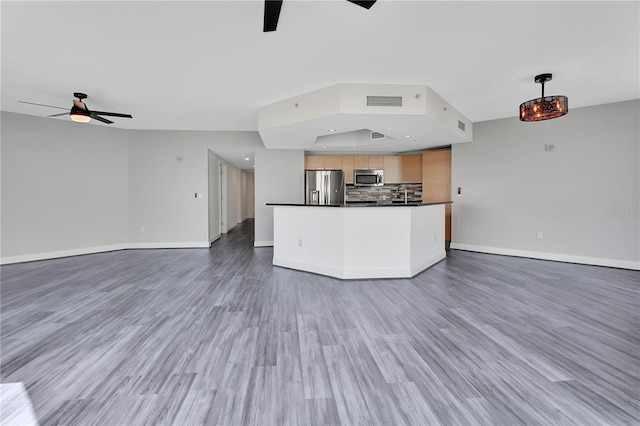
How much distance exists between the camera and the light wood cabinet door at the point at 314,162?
7148mm

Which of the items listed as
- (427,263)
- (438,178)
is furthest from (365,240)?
(438,178)

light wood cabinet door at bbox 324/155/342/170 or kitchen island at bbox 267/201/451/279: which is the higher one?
light wood cabinet door at bbox 324/155/342/170

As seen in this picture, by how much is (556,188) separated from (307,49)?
16.9 feet

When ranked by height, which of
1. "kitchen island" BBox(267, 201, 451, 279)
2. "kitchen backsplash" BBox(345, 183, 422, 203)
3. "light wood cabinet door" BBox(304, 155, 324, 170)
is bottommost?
"kitchen island" BBox(267, 201, 451, 279)

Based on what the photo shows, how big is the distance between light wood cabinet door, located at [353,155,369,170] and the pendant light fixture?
13.2 ft

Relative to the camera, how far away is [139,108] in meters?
4.68

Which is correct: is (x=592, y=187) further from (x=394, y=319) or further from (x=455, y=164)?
(x=394, y=319)

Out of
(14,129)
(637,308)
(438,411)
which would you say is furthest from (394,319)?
(14,129)

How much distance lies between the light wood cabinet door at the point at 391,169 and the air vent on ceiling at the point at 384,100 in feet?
12.2

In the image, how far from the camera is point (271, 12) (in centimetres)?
187

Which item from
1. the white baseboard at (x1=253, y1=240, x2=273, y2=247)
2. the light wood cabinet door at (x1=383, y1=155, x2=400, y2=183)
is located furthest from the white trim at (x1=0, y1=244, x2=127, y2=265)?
the light wood cabinet door at (x1=383, y1=155, x2=400, y2=183)

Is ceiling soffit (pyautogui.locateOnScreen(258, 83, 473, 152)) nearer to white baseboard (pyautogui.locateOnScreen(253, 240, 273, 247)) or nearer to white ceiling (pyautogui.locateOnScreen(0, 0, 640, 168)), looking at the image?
white ceiling (pyautogui.locateOnScreen(0, 0, 640, 168))

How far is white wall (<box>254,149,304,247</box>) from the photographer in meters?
6.53

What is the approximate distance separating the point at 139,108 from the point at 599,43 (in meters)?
6.27
